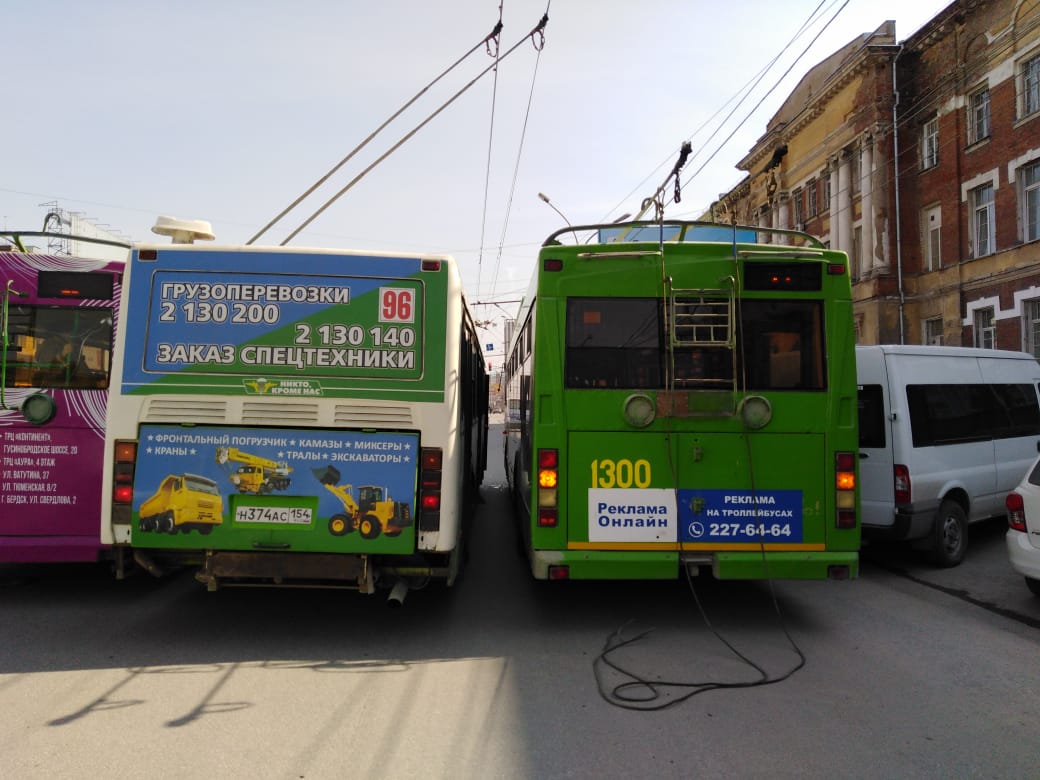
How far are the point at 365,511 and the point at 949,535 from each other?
6.60 m

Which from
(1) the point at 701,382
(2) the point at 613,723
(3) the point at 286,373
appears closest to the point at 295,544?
(3) the point at 286,373

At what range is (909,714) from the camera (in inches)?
173

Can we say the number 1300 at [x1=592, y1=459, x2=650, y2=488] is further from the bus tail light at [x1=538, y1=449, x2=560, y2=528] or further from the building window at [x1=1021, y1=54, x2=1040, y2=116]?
the building window at [x1=1021, y1=54, x2=1040, y2=116]

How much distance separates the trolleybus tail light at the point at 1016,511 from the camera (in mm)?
6602

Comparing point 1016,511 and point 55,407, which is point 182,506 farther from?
point 1016,511

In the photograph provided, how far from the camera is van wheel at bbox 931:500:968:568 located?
834 cm

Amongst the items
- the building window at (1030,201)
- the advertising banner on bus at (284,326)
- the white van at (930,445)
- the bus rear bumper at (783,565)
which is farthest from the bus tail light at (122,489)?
the building window at (1030,201)

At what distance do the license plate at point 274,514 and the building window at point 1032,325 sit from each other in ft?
76.0

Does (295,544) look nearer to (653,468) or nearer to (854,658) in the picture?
(653,468)

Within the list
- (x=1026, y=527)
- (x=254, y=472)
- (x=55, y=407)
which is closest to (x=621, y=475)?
(x=254, y=472)

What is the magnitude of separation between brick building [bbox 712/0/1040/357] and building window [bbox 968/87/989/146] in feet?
0.12

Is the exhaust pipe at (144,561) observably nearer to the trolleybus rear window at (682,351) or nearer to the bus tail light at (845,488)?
the trolleybus rear window at (682,351)

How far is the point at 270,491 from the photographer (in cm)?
545

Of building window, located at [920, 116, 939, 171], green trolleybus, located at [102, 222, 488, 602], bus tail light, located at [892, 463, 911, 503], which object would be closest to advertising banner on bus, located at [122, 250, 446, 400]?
green trolleybus, located at [102, 222, 488, 602]
